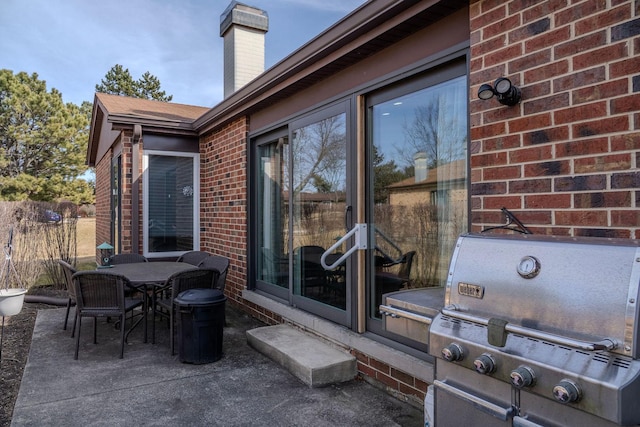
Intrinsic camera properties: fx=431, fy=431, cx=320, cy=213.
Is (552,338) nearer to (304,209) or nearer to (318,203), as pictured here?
(318,203)

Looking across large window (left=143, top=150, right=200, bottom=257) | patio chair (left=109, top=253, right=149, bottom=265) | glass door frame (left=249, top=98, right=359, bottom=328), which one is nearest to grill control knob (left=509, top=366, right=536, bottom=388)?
glass door frame (left=249, top=98, right=359, bottom=328)

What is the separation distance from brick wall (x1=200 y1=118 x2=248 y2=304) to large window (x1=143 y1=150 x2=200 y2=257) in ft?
0.52

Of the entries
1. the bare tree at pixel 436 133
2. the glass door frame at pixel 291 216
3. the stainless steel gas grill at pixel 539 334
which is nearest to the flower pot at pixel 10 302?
the glass door frame at pixel 291 216

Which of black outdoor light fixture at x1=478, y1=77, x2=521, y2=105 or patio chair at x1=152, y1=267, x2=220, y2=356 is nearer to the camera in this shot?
black outdoor light fixture at x1=478, y1=77, x2=521, y2=105

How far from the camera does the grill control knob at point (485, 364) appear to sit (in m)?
1.48

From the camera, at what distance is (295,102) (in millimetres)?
4684

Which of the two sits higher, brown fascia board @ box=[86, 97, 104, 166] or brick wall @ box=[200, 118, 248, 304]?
brown fascia board @ box=[86, 97, 104, 166]

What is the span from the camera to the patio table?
445 cm

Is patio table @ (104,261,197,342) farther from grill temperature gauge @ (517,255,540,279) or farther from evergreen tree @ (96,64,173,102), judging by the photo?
evergreen tree @ (96,64,173,102)

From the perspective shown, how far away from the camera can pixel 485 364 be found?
149 cm

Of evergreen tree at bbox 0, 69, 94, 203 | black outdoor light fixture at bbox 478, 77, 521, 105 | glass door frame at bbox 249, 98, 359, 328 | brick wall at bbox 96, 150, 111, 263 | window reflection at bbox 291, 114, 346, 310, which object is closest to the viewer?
black outdoor light fixture at bbox 478, 77, 521, 105

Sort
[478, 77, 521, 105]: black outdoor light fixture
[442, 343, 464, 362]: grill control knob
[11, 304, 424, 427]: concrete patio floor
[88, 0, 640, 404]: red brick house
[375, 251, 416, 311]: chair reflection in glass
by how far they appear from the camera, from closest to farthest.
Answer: [442, 343, 464, 362]: grill control knob < [88, 0, 640, 404]: red brick house < [478, 77, 521, 105]: black outdoor light fixture < [11, 304, 424, 427]: concrete patio floor < [375, 251, 416, 311]: chair reflection in glass

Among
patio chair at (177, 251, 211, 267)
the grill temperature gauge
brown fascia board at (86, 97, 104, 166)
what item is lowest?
patio chair at (177, 251, 211, 267)

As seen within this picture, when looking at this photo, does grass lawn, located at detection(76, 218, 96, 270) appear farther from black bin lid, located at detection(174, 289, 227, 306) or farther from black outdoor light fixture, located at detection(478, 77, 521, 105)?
black outdoor light fixture, located at detection(478, 77, 521, 105)
